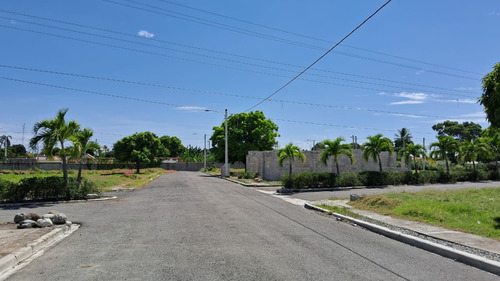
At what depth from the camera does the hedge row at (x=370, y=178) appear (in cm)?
2608

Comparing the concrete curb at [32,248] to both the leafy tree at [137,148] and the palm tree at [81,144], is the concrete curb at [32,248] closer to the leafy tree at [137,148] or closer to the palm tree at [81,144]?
the palm tree at [81,144]

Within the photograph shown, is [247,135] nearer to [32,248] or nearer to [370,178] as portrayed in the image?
[370,178]

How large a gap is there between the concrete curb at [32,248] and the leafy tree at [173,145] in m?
115

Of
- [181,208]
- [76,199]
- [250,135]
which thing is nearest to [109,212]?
[181,208]

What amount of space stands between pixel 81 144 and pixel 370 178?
21.8m

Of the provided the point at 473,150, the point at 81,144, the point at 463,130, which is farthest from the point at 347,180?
the point at 463,130

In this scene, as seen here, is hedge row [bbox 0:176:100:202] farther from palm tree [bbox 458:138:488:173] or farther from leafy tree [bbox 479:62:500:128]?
palm tree [bbox 458:138:488:173]

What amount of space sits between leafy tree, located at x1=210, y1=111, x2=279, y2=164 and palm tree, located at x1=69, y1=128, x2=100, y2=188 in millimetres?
34960

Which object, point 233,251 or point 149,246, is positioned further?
point 149,246

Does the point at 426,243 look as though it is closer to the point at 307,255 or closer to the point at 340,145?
the point at 307,255

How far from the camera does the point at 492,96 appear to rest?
1095 centimetres

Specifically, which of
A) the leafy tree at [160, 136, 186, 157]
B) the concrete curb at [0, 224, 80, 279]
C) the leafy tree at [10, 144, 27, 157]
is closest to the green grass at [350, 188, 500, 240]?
the concrete curb at [0, 224, 80, 279]

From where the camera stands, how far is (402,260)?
709cm

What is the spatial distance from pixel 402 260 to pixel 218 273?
146 inches
